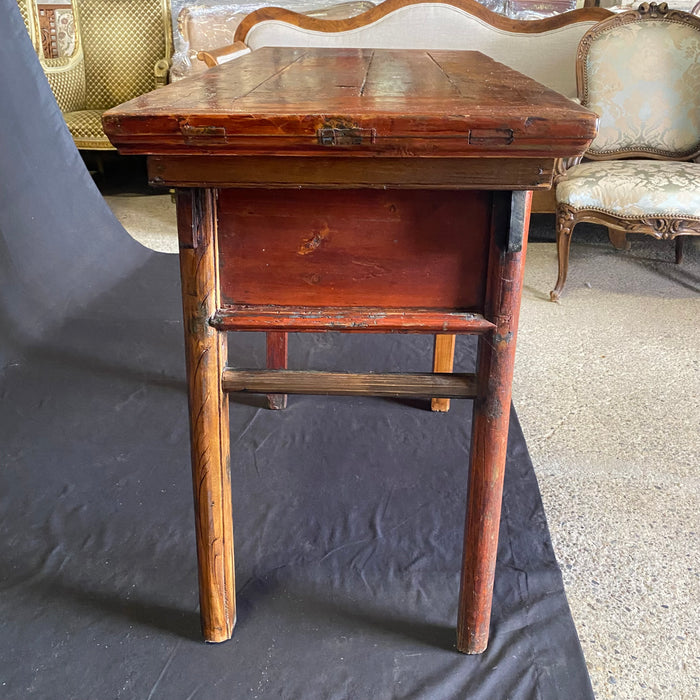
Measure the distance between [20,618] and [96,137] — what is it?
305 centimetres

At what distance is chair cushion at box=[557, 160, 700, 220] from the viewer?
2.14 metres

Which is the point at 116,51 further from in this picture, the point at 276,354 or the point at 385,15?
the point at 276,354

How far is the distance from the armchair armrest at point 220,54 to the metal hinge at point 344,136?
2.12 m

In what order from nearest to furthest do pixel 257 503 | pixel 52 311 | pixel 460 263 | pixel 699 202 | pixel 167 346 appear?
pixel 460 263 < pixel 257 503 < pixel 167 346 < pixel 52 311 < pixel 699 202

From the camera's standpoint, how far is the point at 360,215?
2.50 feet

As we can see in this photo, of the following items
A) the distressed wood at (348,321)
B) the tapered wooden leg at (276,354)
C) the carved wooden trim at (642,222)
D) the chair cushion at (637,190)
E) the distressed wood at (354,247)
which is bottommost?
the tapered wooden leg at (276,354)

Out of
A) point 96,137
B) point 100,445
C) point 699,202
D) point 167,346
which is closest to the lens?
point 100,445

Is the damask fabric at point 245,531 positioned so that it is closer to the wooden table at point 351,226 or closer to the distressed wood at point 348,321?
the wooden table at point 351,226

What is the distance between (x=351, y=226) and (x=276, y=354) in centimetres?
77

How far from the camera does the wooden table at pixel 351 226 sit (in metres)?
0.67

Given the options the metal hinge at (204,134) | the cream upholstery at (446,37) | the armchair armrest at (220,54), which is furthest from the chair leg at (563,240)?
the metal hinge at (204,134)

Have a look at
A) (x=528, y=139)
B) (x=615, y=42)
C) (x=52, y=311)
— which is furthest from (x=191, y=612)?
(x=615, y=42)

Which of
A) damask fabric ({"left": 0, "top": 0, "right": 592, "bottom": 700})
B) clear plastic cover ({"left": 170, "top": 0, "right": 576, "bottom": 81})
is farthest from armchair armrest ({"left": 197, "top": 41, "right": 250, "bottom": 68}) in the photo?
clear plastic cover ({"left": 170, "top": 0, "right": 576, "bottom": 81})

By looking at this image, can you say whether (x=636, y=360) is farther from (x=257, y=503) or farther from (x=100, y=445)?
(x=100, y=445)
